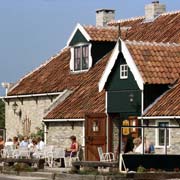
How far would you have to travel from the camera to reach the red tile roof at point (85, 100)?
38.2 meters

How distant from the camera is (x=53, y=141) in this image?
4106 cm

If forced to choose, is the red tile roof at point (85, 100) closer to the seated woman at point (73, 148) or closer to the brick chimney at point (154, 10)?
the seated woman at point (73, 148)

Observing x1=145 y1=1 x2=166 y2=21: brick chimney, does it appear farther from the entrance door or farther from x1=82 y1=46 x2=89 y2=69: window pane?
the entrance door

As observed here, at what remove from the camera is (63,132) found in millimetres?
40000

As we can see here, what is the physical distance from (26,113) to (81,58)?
506 centimetres

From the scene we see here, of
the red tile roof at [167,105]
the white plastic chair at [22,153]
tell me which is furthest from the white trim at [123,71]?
the white plastic chair at [22,153]

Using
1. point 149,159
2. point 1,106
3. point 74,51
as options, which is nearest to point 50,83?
point 74,51

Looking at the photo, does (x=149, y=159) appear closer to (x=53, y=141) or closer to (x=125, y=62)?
(x=125, y=62)

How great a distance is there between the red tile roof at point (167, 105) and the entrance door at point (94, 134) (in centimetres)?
335

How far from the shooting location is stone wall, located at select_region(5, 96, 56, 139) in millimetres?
44628

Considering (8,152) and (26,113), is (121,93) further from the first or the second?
(26,113)

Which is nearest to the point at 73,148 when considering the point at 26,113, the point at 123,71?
the point at 123,71

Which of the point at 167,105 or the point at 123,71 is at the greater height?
the point at 123,71

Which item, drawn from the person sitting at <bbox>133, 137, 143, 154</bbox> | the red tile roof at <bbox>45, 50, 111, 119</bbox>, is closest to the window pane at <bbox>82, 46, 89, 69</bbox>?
the red tile roof at <bbox>45, 50, 111, 119</bbox>
